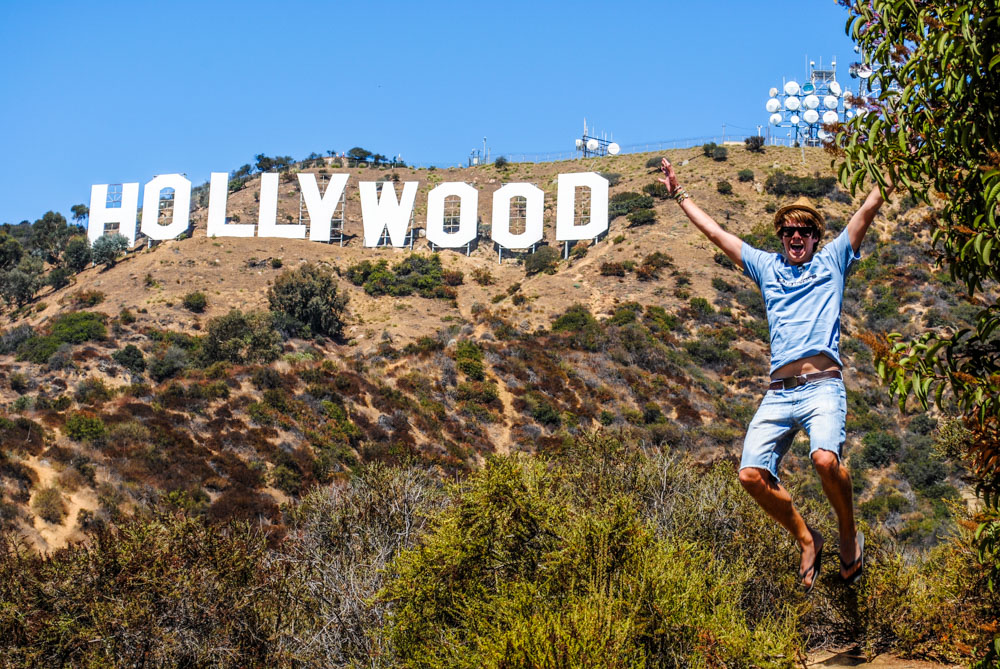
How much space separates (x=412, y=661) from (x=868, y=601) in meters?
8.02

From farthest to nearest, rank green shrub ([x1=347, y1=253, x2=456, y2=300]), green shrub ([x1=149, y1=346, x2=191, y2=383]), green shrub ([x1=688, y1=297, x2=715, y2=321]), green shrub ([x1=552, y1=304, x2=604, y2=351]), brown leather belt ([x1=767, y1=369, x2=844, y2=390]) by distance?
green shrub ([x1=347, y1=253, x2=456, y2=300]) < green shrub ([x1=688, y1=297, x2=715, y2=321]) < green shrub ([x1=552, y1=304, x2=604, y2=351]) < green shrub ([x1=149, y1=346, x2=191, y2=383]) < brown leather belt ([x1=767, y1=369, x2=844, y2=390])

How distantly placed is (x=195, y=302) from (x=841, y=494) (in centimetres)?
5920

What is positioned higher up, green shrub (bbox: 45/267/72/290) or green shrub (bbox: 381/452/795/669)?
green shrub (bbox: 45/267/72/290)

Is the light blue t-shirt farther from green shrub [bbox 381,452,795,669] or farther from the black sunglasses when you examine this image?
green shrub [bbox 381,452,795,669]

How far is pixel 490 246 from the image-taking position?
74562 mm

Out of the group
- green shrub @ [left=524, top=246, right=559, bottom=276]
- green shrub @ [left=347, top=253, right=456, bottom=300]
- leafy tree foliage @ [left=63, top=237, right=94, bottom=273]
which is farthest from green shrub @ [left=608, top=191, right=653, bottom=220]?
leafy tree foliage @ [left=63, top=237, right=94, bottom=273]

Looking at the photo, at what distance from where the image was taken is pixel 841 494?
5.21 m

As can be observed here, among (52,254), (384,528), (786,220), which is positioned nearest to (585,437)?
(384,528)

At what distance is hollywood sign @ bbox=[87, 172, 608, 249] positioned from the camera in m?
68.2

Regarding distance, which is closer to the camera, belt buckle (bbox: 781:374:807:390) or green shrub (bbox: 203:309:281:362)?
belt buckle (bbox: 781:374:807:390)

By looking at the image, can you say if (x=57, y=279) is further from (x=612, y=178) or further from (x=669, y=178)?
(x=669, y=178)

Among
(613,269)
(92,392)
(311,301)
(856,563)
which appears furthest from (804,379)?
(613,269)

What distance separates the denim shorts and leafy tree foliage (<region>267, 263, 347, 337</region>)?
53.7 meters

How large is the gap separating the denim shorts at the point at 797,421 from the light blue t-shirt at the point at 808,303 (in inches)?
7.2
